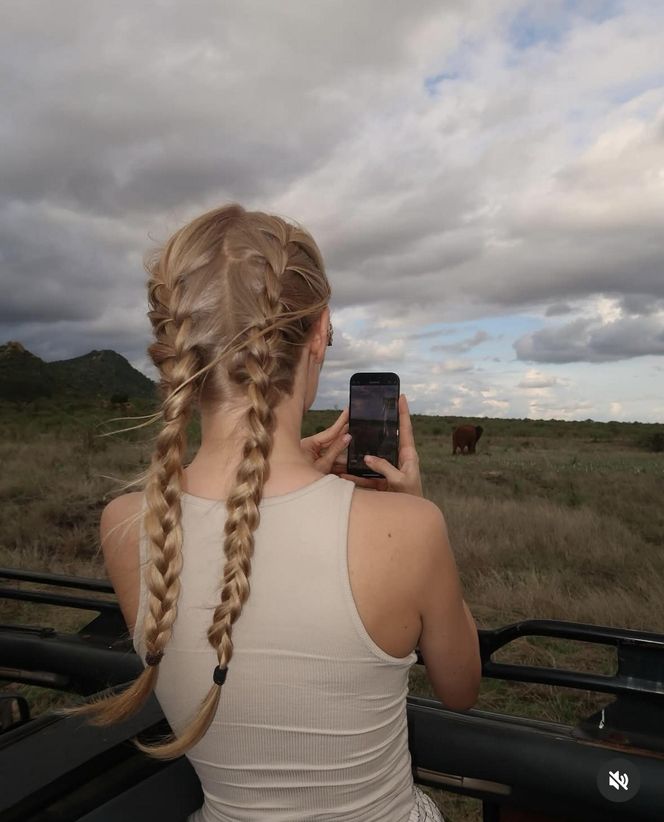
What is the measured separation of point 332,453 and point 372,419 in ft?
0.47

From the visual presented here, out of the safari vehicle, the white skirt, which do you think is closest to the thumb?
the safari vehicle

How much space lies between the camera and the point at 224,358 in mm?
1418

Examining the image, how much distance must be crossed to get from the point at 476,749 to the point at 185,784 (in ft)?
2.54

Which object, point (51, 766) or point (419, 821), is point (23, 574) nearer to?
point (51, 766)

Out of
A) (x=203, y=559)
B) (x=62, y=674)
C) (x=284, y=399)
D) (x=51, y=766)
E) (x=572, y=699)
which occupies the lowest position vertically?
(x=572, y=699)

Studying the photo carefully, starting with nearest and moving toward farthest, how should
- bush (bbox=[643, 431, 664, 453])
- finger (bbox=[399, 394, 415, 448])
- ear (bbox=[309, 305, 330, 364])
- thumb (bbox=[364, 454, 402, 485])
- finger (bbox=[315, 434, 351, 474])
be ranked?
1. ear (bbox=[309, 305, 330, 364])
2. thumb (bbox=[364, 454, 402, 485])
3. finger (bbox=[399, 394, 415, 448])
4. finger (bbox=[315, 434, 351, 474])
5. bush (bbox=[643, 431, 664, 453])

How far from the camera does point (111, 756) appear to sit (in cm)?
169

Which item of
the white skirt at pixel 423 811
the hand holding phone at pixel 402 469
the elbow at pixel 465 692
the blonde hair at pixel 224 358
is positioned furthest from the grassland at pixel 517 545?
the white skirt at pixel 423 811

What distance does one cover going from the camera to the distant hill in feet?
138

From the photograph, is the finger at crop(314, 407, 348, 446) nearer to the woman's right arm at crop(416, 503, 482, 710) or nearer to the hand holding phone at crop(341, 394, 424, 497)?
the hand holding phone at crop(341, 394, 424, 497)

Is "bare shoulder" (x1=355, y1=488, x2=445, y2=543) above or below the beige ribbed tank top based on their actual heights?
above

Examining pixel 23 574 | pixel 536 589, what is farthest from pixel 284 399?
pixel 536 589

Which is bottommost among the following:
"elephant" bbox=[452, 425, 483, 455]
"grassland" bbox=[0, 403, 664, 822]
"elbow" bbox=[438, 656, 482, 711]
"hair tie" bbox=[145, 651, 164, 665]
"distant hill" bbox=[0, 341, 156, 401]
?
"grassland" bbox=[0, 403, 664, 822]

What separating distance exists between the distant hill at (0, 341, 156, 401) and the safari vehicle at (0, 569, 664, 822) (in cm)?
1675
